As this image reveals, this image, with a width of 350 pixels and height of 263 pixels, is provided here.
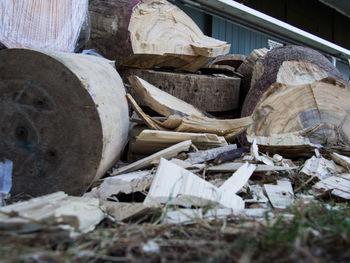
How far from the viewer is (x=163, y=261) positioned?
3.23 feet

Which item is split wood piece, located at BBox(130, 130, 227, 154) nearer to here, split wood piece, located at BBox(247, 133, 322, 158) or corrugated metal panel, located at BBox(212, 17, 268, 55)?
split wood piece, located at BBox(247, 133, 322, 158)

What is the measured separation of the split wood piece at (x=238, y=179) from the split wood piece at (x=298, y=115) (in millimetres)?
704

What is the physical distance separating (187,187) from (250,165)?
70 centimetres

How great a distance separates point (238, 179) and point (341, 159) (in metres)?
1.07

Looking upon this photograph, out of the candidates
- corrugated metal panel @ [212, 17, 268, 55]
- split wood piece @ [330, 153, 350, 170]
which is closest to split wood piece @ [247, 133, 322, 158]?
split wood piece @ [330, 153, 350, 170]

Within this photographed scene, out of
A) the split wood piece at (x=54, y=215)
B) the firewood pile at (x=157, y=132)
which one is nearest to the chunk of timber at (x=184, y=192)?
the firewood pile at (x=157, y=132)

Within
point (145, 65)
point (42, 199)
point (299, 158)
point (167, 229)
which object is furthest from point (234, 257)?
point (145, 65)

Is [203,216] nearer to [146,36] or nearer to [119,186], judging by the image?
[119,186]

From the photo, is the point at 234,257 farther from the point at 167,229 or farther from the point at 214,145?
the point at 214,145

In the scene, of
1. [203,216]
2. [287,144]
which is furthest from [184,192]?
[287,144]

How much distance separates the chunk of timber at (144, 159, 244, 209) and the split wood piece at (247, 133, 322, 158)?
1114 mm

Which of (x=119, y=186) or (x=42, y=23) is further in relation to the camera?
(x=42, y=23)

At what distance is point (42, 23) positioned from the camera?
265cm

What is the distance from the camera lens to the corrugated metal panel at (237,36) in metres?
6.51
